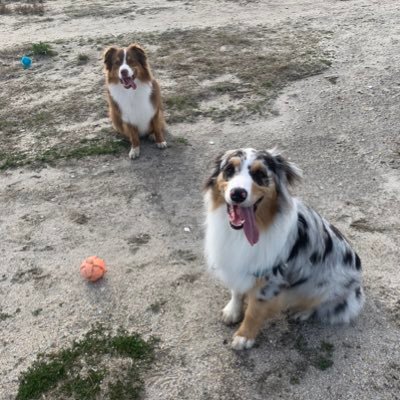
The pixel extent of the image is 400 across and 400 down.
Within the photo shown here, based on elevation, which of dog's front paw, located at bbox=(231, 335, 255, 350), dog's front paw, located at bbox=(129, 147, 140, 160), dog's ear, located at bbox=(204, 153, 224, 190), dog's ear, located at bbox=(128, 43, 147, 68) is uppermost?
dog's ear, located at bbox=(128, 43, 147, 68)

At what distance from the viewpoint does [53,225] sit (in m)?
6.00

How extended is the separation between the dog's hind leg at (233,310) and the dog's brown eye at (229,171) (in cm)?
145

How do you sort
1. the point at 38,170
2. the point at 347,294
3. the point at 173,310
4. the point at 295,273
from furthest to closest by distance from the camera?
the point at 38,170 < the point at 173,310 < the point at 347,294 < the point at 295,273

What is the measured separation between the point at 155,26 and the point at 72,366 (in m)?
10.6

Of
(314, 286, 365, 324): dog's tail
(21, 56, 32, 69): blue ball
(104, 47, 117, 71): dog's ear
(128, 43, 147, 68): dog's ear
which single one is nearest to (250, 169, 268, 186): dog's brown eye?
(314, 286, 365, 324): dog's tail

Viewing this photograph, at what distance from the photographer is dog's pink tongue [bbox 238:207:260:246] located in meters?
3.56

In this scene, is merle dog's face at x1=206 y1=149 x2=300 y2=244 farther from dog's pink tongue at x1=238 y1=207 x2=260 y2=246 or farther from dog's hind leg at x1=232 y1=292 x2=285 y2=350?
dog's hind leg at x1=232 y1=292 x2=285 y2=350

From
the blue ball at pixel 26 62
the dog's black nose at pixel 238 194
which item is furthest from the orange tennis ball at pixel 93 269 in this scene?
the blue ball at pixel 26 62

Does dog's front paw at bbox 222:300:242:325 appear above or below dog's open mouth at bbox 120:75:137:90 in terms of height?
below

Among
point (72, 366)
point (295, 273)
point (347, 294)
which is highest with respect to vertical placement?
point (295, 273)

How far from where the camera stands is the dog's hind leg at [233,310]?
14.8ft

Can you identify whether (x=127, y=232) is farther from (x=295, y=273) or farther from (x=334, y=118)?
(x=334, y=118)

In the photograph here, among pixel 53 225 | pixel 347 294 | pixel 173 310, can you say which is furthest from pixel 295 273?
pixel 53 225

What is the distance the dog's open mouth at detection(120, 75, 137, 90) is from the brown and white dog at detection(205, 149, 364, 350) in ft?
12.2
